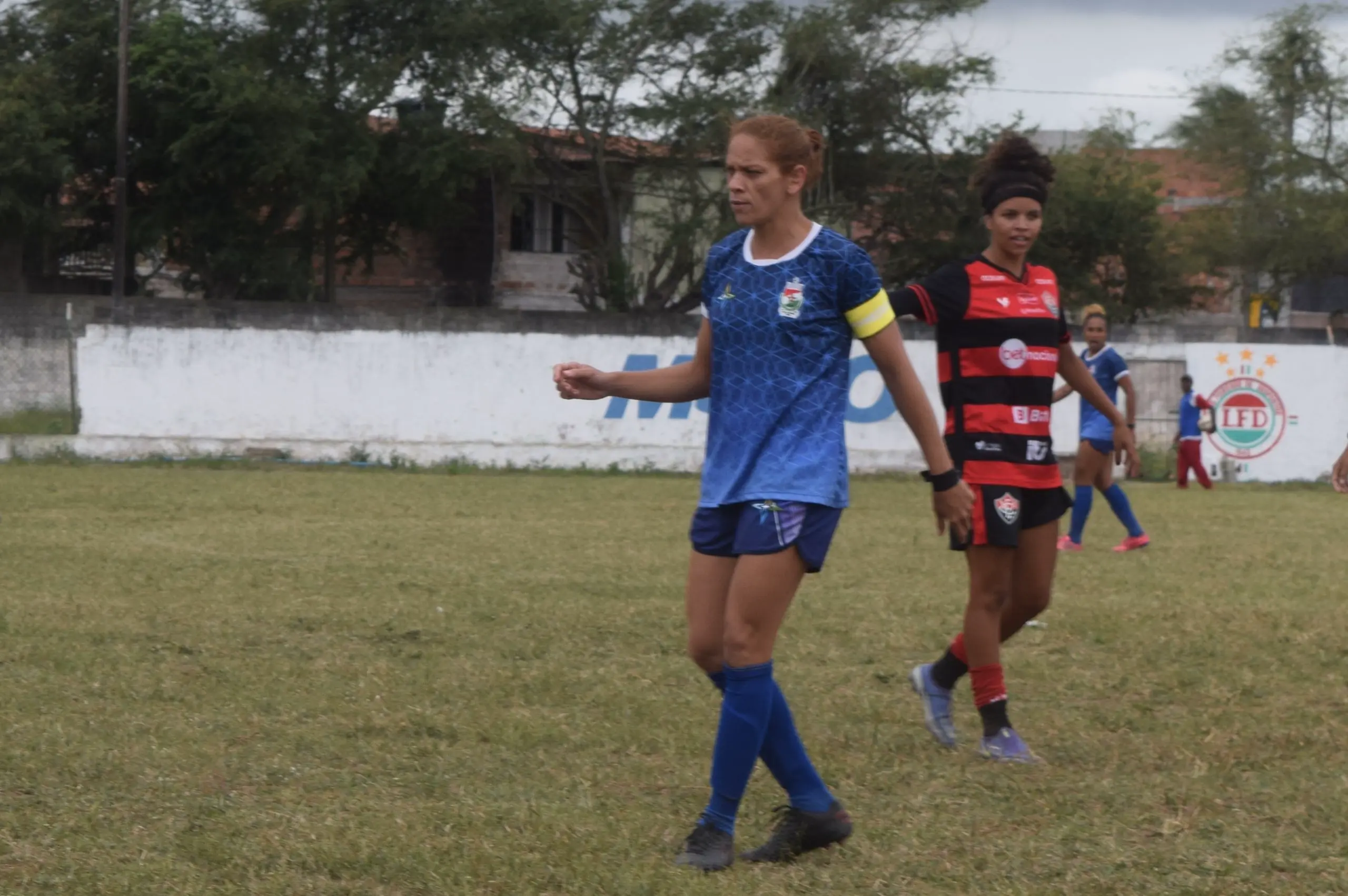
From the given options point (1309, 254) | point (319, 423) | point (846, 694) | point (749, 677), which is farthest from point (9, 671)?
point (1309, 254)

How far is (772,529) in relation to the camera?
4.16 m

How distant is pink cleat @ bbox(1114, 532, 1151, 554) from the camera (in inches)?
500

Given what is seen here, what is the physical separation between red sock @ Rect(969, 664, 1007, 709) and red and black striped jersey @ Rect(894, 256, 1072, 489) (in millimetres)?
630

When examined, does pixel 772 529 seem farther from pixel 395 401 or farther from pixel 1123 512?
pixel 395 401

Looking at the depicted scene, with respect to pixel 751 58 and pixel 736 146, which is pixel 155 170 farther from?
pixel 736 146

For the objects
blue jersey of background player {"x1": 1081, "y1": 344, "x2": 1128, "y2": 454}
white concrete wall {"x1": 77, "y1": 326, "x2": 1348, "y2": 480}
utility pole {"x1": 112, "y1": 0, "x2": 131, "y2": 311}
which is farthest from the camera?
utility pole {"x1": 112, "y1": 0, "x2": 131, "y2": 311}

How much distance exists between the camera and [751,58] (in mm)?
37656

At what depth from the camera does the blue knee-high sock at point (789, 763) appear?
4.33m

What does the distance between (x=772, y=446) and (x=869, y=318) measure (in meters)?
0.40

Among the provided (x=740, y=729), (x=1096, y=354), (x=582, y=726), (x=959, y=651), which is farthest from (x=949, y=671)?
(x=1096, y=354)

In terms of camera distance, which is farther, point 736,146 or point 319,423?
point 319,423

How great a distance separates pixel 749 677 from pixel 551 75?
3424 centimetres

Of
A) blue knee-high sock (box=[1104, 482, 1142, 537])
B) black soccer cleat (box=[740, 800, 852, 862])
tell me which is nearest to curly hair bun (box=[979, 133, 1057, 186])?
black soccer cleat (box=[740, 800, 852, 862])

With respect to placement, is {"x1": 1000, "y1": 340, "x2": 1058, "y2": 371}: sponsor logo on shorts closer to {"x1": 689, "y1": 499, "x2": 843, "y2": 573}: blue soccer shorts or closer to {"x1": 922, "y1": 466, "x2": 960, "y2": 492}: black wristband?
{"x1": 922, "y1": 466, "x2": 960, "y2": 492}: black wristband
